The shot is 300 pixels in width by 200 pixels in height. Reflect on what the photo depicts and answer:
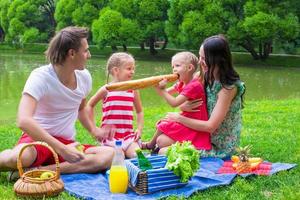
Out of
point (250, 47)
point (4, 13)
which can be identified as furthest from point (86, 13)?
point (250, 47)

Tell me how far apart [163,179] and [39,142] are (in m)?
0.99

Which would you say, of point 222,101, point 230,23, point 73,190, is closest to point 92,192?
point 73,190

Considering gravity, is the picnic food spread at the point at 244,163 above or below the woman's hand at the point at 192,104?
below

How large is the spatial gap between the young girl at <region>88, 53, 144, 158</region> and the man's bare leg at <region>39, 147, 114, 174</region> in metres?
0.62

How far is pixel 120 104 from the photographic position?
17.7 ft

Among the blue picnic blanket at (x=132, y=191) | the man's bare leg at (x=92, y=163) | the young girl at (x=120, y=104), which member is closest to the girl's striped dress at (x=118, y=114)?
the young girl at (x=120, y=104)

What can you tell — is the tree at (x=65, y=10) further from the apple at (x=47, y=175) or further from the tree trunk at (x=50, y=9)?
the apple at (x=47, y=175)

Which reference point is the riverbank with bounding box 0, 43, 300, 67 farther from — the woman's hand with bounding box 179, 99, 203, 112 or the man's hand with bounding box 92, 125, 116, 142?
the woman's hand with bounding box 179, 99, 203, 112

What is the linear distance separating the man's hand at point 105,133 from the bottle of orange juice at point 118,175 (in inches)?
45.8

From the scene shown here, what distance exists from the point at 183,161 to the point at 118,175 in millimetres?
514

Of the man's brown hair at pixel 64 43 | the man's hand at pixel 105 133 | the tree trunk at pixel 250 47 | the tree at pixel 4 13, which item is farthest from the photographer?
the tree at pixel 4 13

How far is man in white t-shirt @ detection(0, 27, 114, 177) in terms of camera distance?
4.15m

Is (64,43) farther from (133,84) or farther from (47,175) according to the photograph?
(47,175)

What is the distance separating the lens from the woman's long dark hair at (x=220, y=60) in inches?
189
